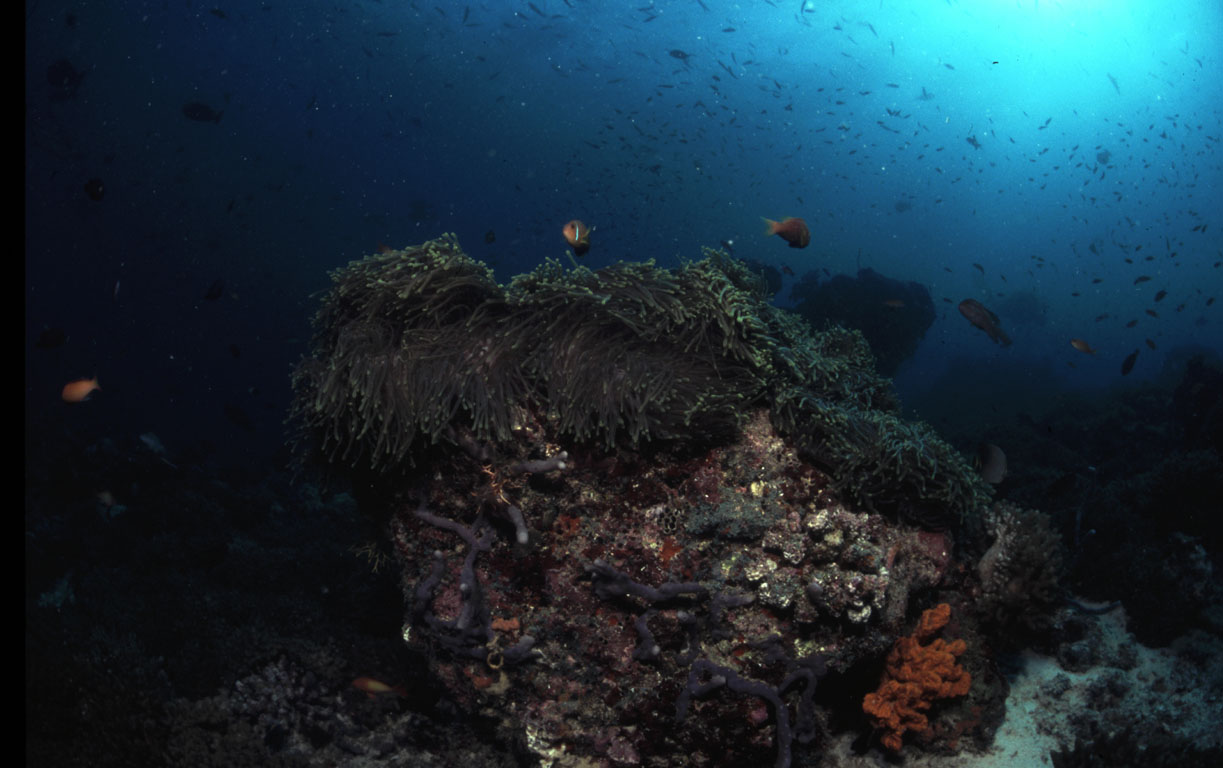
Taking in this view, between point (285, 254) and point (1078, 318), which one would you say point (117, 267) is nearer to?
point (285, 254)

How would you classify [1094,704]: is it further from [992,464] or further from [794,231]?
[794,231]

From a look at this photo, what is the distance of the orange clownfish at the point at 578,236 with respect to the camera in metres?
6.41

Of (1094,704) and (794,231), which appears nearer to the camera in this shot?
(1094,704)

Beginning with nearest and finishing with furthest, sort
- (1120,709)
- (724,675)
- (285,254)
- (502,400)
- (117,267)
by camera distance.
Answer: (724,675) → (502,400) → (1120,709) → (117,267) → (285,254)

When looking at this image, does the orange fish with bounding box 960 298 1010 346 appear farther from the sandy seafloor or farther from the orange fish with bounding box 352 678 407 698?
the orange fish with bounding box 352 678 407 698

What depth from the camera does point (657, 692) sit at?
370 centimetres

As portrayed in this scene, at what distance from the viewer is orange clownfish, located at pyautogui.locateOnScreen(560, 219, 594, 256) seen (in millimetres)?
6406

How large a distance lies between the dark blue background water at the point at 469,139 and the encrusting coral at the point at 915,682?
37.9 feet

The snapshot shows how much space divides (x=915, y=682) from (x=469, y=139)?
252 ft

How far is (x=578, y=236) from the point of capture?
643cm

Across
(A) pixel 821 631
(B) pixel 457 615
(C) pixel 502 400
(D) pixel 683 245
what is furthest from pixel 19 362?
(D) pixel 683 245

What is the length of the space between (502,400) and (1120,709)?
237 inches

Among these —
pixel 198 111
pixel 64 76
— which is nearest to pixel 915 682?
pixel 198 111

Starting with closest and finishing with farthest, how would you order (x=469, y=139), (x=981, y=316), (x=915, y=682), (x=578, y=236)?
(x=915, y=682)
(x=578, y=236)
(x=981, y=316)
(x=469, y=139)
